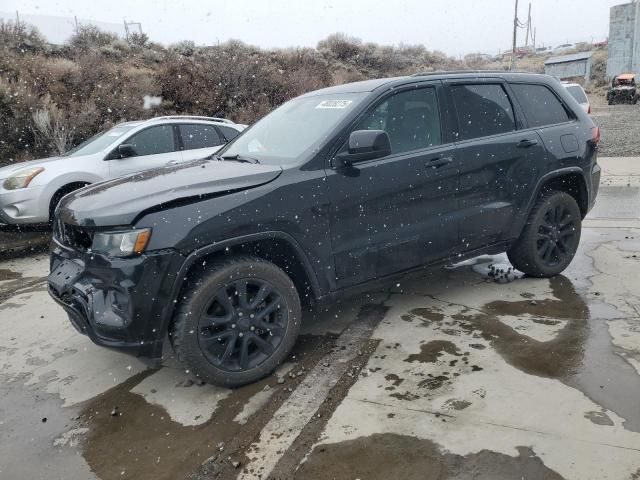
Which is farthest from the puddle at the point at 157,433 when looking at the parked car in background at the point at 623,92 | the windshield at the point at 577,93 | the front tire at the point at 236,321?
the parked car in background at the point at 623,92

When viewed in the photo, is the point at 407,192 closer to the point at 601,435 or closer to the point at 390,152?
the point at 390,152

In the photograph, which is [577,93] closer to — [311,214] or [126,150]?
[126,150]

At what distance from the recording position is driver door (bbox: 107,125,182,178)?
7.25 m

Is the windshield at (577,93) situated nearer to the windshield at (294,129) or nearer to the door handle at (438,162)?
the door handle at (438,162)

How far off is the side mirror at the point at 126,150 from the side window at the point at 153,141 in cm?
16

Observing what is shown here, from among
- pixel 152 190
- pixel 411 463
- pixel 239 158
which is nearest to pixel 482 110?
pixel 239 158

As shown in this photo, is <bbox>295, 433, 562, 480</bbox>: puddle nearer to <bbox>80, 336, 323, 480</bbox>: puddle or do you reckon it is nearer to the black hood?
<bbox>80, 336, 323, 480</bbox>: puddle

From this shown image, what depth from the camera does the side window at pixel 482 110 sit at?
4.07 meters

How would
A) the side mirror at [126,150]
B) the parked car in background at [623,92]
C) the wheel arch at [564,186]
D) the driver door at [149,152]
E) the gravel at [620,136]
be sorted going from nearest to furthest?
the wheel arch at [564,186] → the side mirror at [126,150] → the driver door at [149,152] → the gravel at [620,136] → the parked car in background at [623,92]

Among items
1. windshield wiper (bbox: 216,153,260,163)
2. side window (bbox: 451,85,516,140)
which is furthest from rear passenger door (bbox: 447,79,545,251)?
windshield wiper (bbox: 216,153,260,163)

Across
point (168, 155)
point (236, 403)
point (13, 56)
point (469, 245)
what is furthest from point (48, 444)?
point (13, 56)

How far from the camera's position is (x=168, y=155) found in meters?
7.64

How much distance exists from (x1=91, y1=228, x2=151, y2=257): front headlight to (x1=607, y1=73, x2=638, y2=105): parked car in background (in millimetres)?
35613

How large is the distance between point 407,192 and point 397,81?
0.86 metres
